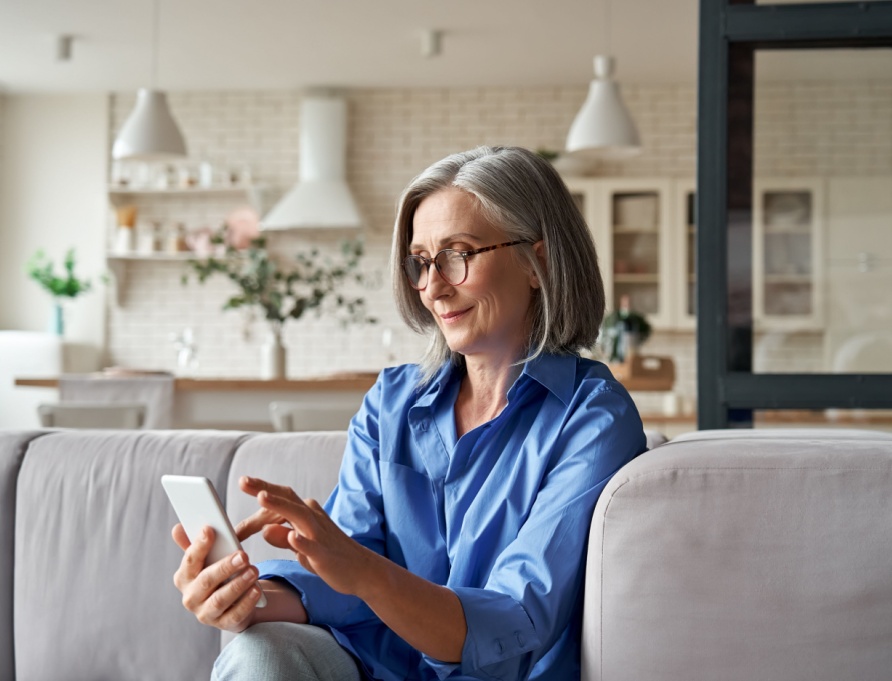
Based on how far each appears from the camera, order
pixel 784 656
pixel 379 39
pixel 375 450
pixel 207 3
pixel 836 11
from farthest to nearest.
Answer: pixel 379 39, pixel 207 3, pixel 836 11, pixel 375 450, pixel 784 656

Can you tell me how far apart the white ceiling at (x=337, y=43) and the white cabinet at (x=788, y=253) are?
400 cm

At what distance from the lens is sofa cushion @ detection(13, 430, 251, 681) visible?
77.9 inches

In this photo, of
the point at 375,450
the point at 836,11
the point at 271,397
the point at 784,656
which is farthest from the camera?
the point at 271,397

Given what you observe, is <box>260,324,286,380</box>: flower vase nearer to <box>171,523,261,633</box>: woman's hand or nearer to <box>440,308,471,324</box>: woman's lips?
<box>440,308,471,324</box>: woman's lips

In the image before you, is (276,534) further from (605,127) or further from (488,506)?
(605,127)

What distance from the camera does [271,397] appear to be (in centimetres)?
479

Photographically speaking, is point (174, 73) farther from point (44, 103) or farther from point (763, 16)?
point (763, 16)

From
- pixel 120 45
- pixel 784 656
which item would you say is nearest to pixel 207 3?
pixel 120 45

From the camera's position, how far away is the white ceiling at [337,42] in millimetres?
6078

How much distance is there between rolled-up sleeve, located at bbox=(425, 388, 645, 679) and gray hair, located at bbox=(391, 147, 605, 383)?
0.18 m

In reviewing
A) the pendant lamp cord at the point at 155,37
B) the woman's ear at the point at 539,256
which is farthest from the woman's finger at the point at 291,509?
the pendant lamp cord at the point at 155,37

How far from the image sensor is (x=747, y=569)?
1295 millimetres

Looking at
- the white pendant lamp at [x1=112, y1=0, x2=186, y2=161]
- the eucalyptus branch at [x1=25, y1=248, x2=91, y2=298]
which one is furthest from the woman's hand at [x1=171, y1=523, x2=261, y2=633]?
the eucalyptus branch at [x1=25, y1=248, x2=91, y2=298]

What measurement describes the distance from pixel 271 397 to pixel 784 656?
3703mm
